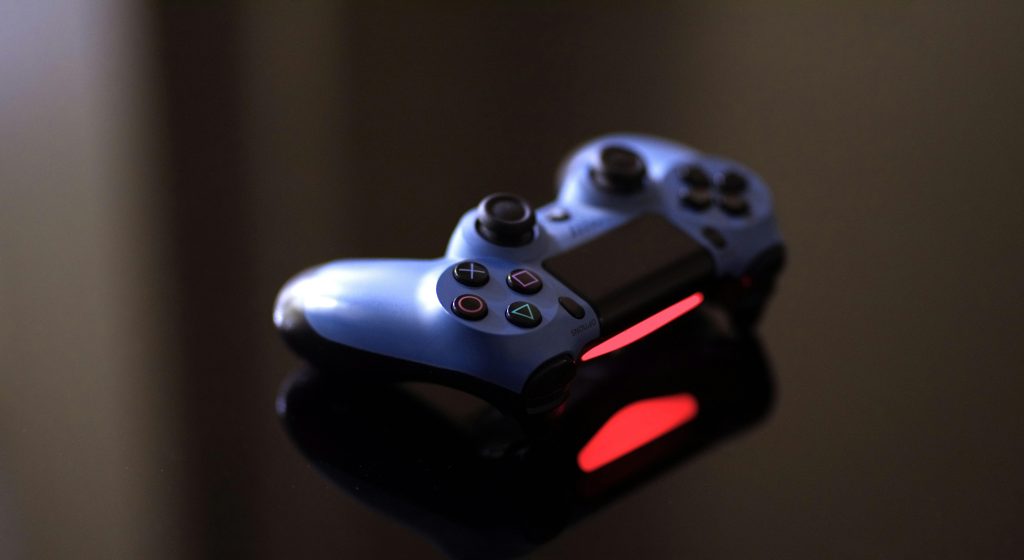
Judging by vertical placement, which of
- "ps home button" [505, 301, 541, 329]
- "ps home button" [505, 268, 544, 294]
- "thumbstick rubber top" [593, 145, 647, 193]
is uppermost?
"thumbstick rubber top" [593, 145, 647, 193]

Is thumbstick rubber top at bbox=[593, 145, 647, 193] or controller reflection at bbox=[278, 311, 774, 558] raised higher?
thumbstick rubber top at bbox=[593, 145, 647, 193]

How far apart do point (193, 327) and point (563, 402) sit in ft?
0.83

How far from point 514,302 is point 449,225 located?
8.7 inches

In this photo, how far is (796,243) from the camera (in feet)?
2.98

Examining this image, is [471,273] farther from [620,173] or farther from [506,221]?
[620,173]

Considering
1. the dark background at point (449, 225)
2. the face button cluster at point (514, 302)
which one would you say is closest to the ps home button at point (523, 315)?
the face button cluster at point (514, 302)

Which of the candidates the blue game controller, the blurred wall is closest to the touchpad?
the blue game controller

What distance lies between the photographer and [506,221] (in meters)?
0.71

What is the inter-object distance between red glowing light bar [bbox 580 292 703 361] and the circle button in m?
0.07

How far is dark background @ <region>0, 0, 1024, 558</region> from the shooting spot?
676mm

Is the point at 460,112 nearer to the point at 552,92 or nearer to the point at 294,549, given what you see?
the point at 552,92

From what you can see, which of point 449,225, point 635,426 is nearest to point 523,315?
point 635,426

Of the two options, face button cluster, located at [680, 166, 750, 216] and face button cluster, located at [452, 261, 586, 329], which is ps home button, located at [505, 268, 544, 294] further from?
face button cluster, located at [680, 166, 750, 216]

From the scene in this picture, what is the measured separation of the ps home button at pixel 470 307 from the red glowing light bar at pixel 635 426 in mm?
108
